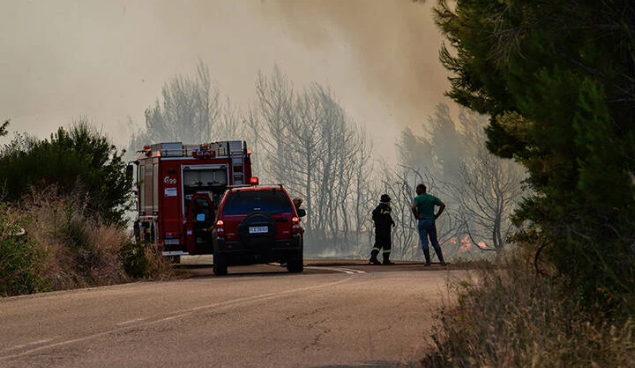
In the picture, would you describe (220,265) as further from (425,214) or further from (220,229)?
(425,214)

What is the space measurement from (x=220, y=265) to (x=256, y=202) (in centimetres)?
158

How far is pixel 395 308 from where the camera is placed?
14.9 metres

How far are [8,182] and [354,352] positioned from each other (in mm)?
18822

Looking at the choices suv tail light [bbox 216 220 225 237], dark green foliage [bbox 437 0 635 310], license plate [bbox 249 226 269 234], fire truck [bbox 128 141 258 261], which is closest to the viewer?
dark green foliage [bbox 437 0 635 310]

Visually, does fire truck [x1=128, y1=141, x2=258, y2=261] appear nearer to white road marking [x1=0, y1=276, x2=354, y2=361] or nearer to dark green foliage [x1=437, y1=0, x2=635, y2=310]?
white road marking [x1=0, y1=276, x2=354, y2=361]

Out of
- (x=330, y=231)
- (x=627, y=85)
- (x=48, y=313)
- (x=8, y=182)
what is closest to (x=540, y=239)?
(x=627, y=85)

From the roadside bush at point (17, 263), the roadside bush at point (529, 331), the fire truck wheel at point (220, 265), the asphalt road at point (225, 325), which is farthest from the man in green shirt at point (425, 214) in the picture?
the roadside bush at point (529, 331)

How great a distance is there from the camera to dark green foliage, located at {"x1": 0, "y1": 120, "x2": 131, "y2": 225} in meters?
28.0

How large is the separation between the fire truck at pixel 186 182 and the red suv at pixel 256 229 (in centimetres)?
531

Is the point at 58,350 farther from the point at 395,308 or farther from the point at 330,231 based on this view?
the point at 330,231

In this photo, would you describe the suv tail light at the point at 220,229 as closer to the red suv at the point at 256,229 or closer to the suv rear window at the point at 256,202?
the red suv at the point at 256,229

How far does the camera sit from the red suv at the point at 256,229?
23.8 m

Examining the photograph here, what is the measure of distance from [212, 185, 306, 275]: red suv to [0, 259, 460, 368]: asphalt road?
3917mm

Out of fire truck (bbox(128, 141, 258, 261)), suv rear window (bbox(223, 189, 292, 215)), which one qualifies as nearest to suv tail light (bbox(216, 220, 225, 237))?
suv rear window (bbox(223, 189, 292, 215))
